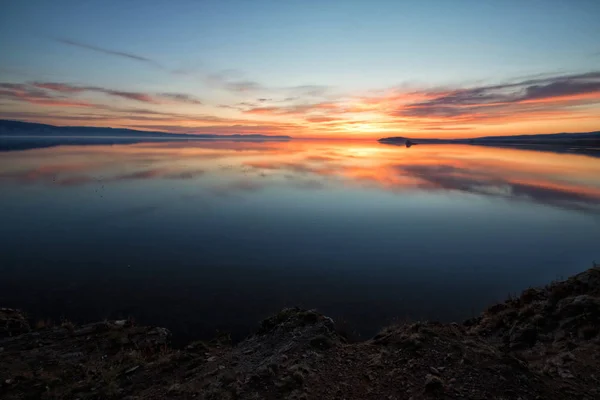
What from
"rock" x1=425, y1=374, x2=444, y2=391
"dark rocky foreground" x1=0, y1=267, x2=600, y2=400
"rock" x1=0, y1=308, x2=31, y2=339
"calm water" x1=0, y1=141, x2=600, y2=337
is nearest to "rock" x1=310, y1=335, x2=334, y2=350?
"dark rocky foreground" x1=0, y1=267, x2=600, y2=400

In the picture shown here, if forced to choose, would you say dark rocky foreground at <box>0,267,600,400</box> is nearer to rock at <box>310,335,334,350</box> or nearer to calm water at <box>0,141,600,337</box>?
rock at <box>310,335,334,350</box>

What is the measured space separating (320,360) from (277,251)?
8.94 meters

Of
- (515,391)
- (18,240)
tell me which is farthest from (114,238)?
(515,391)

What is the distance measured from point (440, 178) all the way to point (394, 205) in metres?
17.3

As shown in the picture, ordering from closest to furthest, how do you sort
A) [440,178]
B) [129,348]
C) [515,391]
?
1. [515,391]
2. [129,348]
3. [440,178]

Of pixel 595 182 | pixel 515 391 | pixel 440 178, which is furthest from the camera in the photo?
pixel 440 178

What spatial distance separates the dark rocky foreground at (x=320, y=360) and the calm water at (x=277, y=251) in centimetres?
179

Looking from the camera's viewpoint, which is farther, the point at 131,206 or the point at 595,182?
the point at 595,182

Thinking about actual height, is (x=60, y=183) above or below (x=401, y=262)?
above

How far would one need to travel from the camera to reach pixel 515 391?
5.59m

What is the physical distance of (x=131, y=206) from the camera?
77.9 ft

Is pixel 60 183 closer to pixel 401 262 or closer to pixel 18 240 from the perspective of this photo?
pixel 18 240

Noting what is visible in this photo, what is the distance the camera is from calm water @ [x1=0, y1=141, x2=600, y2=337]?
11.1m

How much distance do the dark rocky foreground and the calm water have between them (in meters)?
1.79
